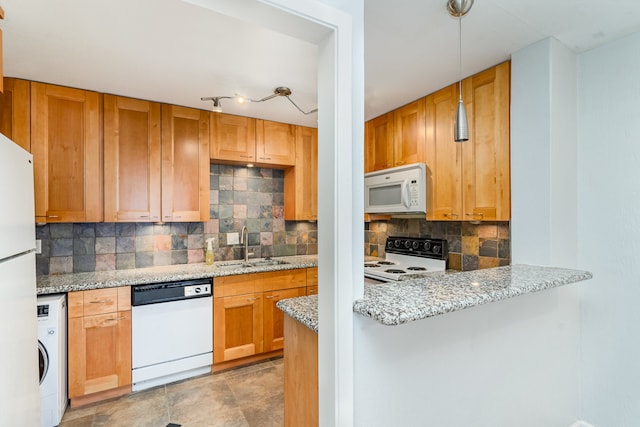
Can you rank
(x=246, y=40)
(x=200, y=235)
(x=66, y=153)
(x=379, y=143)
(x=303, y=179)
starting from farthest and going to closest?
1. (x=303, y=179)
2. (x=379, y=143)
3. (x=200, y=235)
4. (x=66, y=153)
5. (x=246, y=40)

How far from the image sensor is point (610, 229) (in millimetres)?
1808

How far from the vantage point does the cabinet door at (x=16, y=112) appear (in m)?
2.17

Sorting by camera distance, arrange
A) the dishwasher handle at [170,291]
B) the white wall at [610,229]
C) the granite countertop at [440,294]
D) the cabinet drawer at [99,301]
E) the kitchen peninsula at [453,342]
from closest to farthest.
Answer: the granite countertop at [440,294] < the kitchen peninsula at [453,342] < the white wall at [610,229] < the cabinet drawer at [99,301] < the dishwasher handle at [170,291]

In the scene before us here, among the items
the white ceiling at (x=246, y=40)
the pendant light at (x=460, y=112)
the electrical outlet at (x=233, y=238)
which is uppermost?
the white ceiling at (x=246, y=40)

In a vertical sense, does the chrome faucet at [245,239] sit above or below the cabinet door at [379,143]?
below

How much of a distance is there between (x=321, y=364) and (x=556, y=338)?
1.53m

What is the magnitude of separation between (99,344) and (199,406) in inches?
34.4

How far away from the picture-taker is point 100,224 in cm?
268

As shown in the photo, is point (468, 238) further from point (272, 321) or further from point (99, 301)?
point (99, 301)

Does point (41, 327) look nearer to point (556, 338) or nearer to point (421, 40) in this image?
point (421, 40)

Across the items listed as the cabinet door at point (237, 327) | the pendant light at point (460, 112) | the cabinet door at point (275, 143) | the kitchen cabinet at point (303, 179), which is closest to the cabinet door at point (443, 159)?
the pendant light at point (460, 112)

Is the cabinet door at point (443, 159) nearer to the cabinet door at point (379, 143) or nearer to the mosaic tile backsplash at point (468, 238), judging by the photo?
the mosaic tile backsplash at point (468, 238)

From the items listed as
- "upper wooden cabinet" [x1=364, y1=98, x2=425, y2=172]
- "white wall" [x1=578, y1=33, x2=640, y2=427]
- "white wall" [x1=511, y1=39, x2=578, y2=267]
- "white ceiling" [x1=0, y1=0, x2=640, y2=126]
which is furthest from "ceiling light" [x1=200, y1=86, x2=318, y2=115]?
"white wall" [x1=578, y1=33, x2=640, y2=427]

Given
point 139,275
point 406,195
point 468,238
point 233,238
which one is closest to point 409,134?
point 406,195
